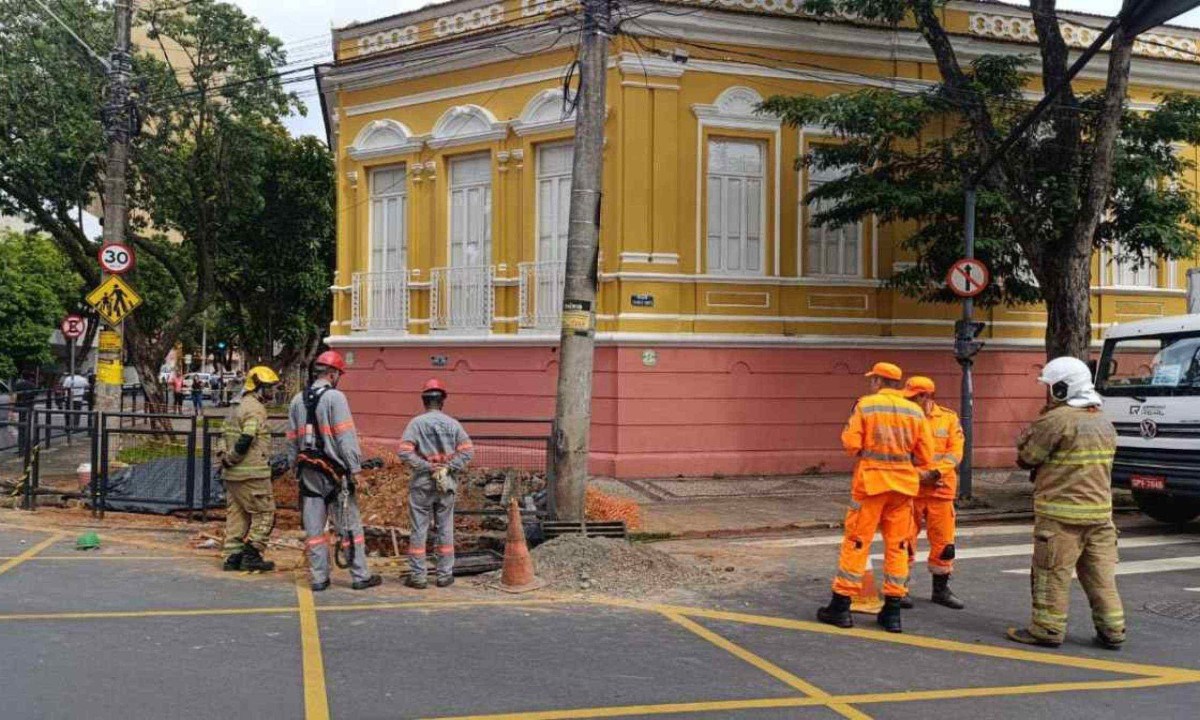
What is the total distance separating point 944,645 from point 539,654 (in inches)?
102

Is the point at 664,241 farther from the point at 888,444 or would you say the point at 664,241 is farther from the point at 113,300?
the point at 888,444

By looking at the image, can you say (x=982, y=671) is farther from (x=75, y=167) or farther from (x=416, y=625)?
(x=75, y=167)

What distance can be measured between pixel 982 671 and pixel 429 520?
14.3 feet

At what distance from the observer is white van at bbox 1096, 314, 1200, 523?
11.2m

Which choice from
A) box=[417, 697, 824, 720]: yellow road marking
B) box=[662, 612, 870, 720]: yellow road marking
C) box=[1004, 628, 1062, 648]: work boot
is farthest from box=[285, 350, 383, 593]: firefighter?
box=[1004, 628, 1062, 648]: work boot

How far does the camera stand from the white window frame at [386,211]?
1903 cm

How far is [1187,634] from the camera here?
7.28 meters

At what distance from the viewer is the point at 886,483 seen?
7008mm

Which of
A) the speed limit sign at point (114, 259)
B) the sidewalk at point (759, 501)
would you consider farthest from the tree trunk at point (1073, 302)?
the speed limit sign at point (114, 259)

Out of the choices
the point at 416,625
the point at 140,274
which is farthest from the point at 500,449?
the point at 140,274

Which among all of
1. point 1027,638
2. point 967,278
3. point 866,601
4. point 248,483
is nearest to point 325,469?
point 248,483

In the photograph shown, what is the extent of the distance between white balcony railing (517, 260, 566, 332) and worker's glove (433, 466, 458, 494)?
817 centimetres

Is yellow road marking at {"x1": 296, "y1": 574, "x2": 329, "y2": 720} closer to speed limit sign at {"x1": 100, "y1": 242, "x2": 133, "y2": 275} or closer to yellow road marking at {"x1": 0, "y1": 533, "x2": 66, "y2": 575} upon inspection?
yellow road marking at {"x1": 0, "y1": 533, "x2": 66, "y2": 575}

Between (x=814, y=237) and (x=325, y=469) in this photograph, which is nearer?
(x=325, y=469)
